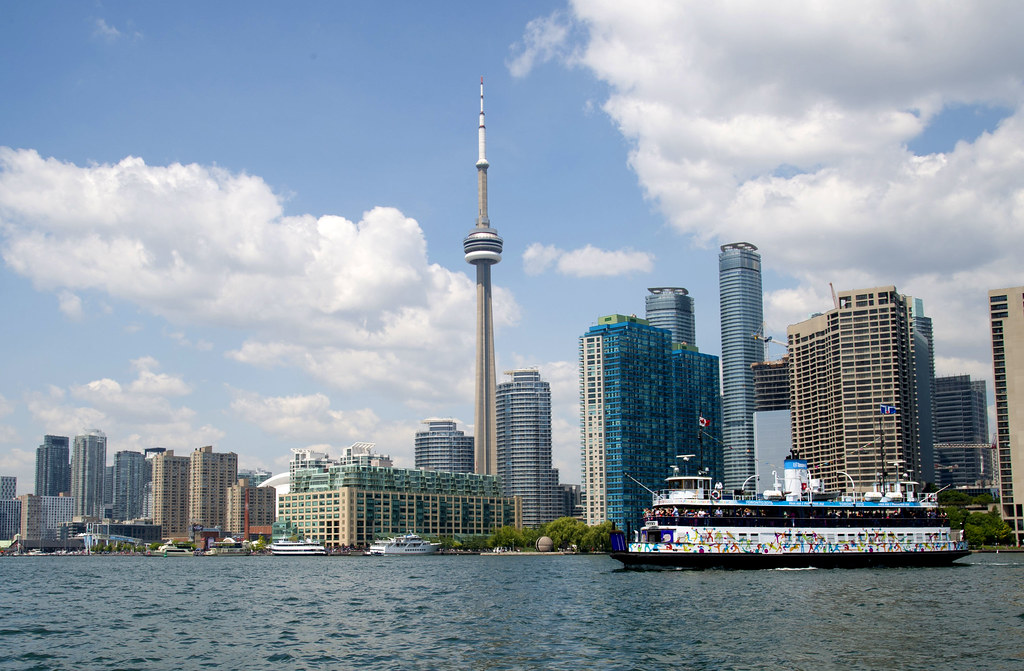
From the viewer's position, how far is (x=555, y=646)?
59.9 meters

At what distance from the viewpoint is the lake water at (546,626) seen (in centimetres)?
5494

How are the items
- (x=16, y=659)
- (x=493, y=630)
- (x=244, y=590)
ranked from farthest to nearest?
(x=244, y=590) < (x=493, y=630) < (x=16, y=659)

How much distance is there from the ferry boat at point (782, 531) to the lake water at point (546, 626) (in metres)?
14.7

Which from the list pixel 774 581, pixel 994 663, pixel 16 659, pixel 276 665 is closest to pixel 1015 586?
pixel 774 581

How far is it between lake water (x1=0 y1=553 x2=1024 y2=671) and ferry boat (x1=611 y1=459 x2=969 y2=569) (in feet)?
48.1

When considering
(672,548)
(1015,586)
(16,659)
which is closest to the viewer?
(16,659)

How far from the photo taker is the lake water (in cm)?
5494

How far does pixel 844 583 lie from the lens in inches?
4129

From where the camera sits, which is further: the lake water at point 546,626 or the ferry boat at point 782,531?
the ferry boat at point 782,531

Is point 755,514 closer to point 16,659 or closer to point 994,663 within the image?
point 994,663

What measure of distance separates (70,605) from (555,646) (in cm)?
5677

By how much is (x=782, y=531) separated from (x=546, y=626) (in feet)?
237

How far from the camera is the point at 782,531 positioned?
5271 inches

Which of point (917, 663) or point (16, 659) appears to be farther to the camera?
point (16, 659)
